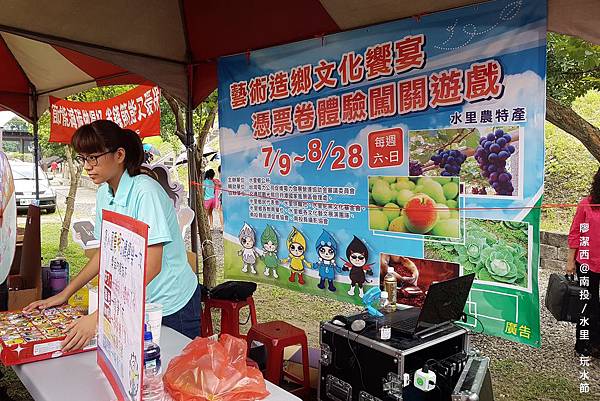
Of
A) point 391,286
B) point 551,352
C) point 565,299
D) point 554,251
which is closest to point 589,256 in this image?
point 565,299

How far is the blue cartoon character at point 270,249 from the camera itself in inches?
114

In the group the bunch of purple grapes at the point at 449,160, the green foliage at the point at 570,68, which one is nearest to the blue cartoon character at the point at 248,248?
the bunch of purple grapes at the point at 449,160

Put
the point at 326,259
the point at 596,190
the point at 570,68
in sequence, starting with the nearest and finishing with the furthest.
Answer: the point at 326,259
the point at 596,190
the point at 570,68

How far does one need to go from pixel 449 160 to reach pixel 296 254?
41.0 inches

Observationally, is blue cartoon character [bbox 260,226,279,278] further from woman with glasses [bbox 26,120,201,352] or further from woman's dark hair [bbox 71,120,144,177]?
woman's dark hair [bbox 71,120,144,177]

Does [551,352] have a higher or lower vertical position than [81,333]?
lower

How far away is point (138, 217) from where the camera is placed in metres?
1.40

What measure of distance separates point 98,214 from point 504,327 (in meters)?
1.59

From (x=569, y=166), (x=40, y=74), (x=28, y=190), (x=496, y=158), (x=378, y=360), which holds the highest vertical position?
(x=40, y=74)

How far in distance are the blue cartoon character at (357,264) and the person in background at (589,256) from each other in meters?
1.19

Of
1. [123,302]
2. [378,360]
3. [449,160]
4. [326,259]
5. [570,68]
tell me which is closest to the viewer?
[123,302]

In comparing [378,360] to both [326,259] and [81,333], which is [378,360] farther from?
[81,333]

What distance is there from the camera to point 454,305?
1.94m

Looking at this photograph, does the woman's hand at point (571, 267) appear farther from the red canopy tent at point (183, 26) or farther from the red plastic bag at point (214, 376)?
the red plastic bag at point (214, 376)
